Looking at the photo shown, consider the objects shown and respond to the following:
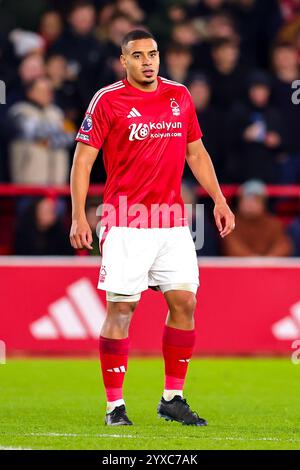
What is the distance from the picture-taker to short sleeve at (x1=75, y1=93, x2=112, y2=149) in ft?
25.1

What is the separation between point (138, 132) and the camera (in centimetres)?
770

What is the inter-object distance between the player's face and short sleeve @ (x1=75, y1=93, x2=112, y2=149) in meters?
0.26

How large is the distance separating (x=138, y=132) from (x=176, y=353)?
52.7 inches

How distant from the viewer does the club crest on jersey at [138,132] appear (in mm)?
7695

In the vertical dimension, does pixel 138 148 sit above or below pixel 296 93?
below

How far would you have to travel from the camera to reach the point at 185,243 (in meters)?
7.89

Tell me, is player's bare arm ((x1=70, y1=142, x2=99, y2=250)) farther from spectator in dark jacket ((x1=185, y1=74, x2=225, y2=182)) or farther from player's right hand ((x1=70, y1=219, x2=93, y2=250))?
spectator in dark jacket ((x1=185, y1=74, x2=225, y2=182))

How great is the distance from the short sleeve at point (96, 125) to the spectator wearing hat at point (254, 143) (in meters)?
5.93

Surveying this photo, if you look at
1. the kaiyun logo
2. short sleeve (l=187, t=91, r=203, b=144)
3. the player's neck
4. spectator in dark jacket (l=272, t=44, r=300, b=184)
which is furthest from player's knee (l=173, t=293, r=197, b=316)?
the kaiyun logo

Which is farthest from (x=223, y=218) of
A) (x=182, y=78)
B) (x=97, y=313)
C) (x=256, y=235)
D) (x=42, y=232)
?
(x=182, y=78)

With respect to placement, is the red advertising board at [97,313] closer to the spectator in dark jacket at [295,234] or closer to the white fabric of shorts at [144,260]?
the spectator in dark jacket at [295,234]

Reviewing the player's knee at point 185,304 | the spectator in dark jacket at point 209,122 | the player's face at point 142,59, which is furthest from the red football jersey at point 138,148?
the spectator in dark jacket at point 209,122

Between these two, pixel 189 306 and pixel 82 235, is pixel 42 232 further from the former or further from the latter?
pixel 82 235
